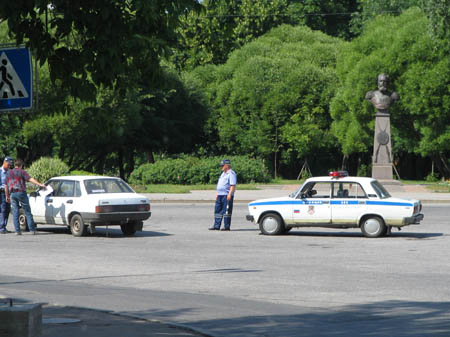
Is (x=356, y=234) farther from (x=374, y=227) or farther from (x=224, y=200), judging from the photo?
(x=224, y=200)

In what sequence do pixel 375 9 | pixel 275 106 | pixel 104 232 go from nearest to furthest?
pixel 104 232 < pixel 275 106 < pixel 375 9

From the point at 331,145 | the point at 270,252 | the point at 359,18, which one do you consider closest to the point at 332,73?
the point at 331,145

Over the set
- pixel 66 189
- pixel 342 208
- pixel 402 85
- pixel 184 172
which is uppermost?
pixel 402 85

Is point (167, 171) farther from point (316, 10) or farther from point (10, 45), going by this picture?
point (10, 45)

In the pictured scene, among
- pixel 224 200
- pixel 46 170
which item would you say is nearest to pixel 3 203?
pixel 224 200

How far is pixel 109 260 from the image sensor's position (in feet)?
51.1

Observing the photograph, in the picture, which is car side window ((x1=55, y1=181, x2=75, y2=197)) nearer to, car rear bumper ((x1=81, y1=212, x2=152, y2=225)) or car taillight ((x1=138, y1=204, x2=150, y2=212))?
car rear bumper ((x1=81, y1=212, x2=152, y2=225))

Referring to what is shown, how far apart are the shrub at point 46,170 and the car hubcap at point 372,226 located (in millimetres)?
24761

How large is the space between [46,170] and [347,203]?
2516 centimetres

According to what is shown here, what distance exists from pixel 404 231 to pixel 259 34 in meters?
55.0

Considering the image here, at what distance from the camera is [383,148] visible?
42.6 m

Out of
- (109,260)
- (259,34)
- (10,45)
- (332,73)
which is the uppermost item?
(259,34)

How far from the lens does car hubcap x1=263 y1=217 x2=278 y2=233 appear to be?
20562mm

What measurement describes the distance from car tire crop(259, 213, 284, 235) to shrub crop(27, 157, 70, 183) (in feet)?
75.4
